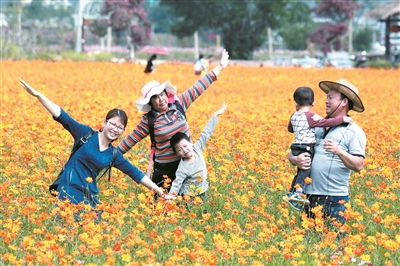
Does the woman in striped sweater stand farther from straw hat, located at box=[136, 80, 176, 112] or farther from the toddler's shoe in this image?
the toddler's shoe

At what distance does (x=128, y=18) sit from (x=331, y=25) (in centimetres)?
1145

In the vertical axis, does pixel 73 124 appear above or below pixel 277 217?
above

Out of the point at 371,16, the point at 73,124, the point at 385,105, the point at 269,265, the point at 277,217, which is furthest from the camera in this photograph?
the point at 371,16

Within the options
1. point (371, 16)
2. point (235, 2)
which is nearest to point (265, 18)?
point (235, 2)

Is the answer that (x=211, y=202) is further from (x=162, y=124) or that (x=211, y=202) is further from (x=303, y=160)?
(x=303, y=160)

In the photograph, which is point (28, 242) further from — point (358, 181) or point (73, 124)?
point (358, 181)

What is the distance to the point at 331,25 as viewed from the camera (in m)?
44.9

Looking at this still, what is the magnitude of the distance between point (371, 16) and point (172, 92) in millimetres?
39450

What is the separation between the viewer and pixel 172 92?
597cm

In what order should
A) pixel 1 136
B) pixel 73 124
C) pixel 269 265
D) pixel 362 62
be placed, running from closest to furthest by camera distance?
1. pixel 269 265
2. pixel 73 124
3. pixel 1 136
4. pixel 362 62

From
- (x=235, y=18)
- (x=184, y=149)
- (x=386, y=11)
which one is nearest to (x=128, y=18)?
(x=235, y=18)

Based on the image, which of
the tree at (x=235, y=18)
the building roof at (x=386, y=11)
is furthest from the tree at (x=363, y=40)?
the tree at (x=235, y=18)

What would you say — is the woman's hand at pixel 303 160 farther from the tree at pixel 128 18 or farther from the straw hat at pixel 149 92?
the tree at pixel 128 18

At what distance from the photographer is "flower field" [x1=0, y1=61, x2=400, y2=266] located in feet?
14.3
